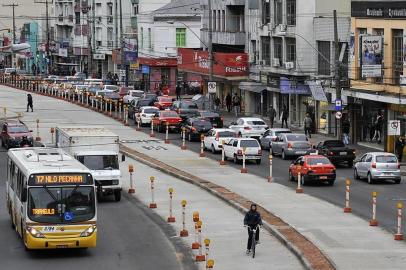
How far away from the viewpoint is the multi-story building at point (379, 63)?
60562 mm

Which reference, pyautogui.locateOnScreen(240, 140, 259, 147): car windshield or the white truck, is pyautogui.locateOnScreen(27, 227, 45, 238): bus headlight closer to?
the white truck

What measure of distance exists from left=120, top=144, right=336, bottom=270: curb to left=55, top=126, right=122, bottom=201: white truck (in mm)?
4123

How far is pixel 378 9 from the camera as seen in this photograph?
205 ft

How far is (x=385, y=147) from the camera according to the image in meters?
62.6

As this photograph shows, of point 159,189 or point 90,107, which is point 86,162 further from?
point 90,107

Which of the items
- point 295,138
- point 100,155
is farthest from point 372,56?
point 100,155

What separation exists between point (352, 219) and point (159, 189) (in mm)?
11393

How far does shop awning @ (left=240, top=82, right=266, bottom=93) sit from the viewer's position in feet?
281

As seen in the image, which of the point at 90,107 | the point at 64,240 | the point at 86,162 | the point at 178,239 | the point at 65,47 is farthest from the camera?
the point at 65,47

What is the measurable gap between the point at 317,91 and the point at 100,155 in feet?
106

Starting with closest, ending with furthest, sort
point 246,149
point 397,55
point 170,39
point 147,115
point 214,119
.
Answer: point 246,149 < point 397,55 < point 214,119 < point 147,115 < point 170,39

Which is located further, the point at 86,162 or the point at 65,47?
the point at 65,47

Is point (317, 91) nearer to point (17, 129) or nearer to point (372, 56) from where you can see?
point (372, 56)

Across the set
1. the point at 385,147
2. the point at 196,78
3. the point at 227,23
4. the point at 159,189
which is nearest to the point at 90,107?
the point at 227,23
